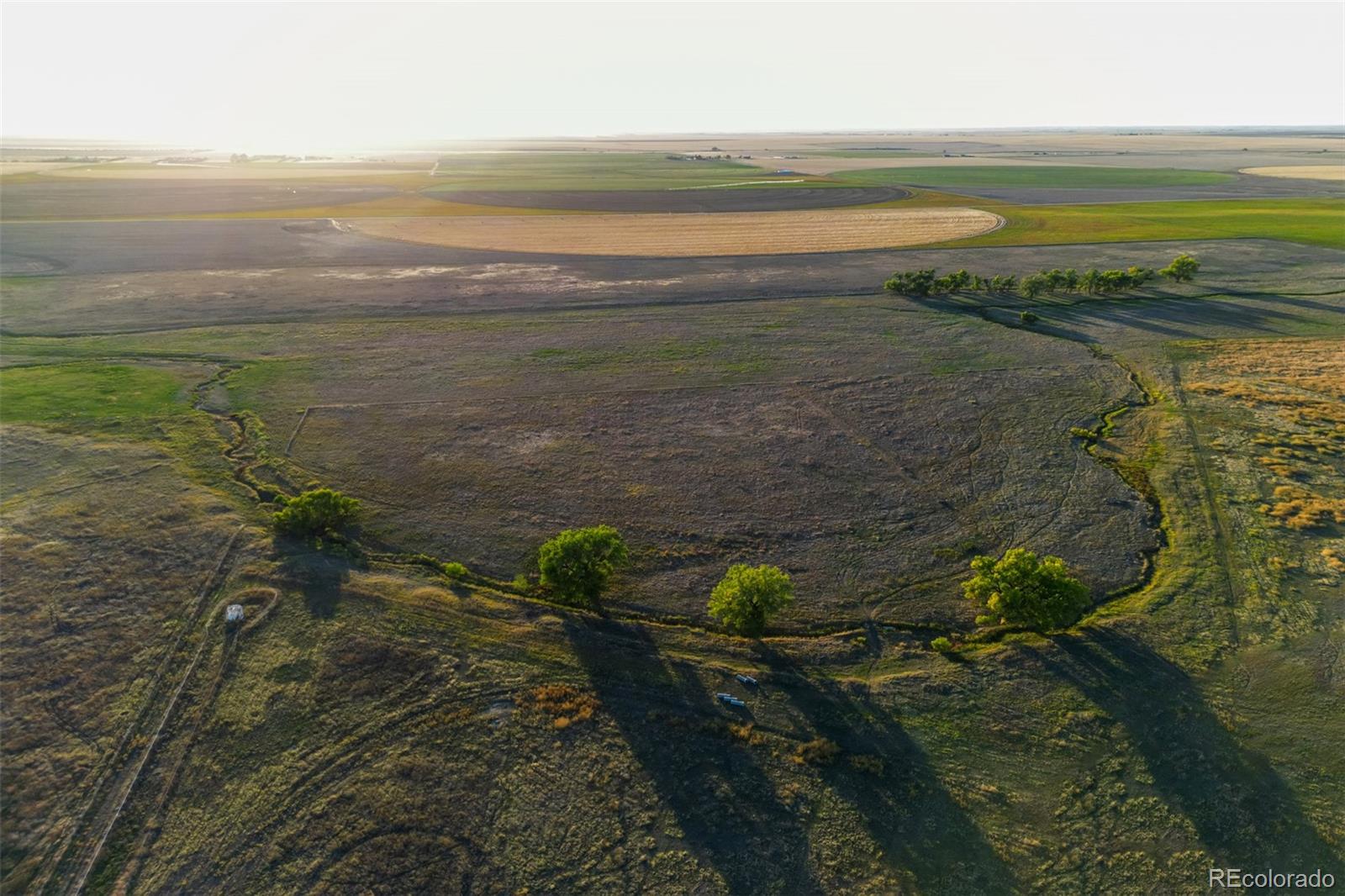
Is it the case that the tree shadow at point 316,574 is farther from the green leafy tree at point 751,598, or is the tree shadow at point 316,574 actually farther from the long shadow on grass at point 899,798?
the long shadow on grass at point 899,798

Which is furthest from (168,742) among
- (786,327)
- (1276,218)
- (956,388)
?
(1276,218)

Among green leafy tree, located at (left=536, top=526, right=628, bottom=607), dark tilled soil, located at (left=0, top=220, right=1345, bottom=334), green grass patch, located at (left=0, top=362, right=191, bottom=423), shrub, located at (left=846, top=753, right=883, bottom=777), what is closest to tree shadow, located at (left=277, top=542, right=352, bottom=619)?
green leafy tree, located at (left=536, top=526, right=628, bottom=607)

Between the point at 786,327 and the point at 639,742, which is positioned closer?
the point at 639,742

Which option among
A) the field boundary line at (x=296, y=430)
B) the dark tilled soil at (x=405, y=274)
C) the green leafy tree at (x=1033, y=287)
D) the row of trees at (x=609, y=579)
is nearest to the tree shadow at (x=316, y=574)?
the row of trees at (x=609, y=579)

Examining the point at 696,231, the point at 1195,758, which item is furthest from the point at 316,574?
the point at 696,231

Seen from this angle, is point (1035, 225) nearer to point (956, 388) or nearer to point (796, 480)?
point (956, 388)

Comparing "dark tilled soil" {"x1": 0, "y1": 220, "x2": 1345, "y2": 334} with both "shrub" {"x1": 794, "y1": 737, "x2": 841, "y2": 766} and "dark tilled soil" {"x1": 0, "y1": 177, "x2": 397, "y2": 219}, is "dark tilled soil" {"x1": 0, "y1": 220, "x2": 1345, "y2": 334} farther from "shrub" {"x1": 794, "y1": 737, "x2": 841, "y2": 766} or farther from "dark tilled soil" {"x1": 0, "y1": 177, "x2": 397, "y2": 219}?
"shrub" {"x1": 794, "y1": 737, "x2": 841, "y2": 766}

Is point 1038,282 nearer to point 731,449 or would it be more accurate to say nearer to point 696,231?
point 731,449
